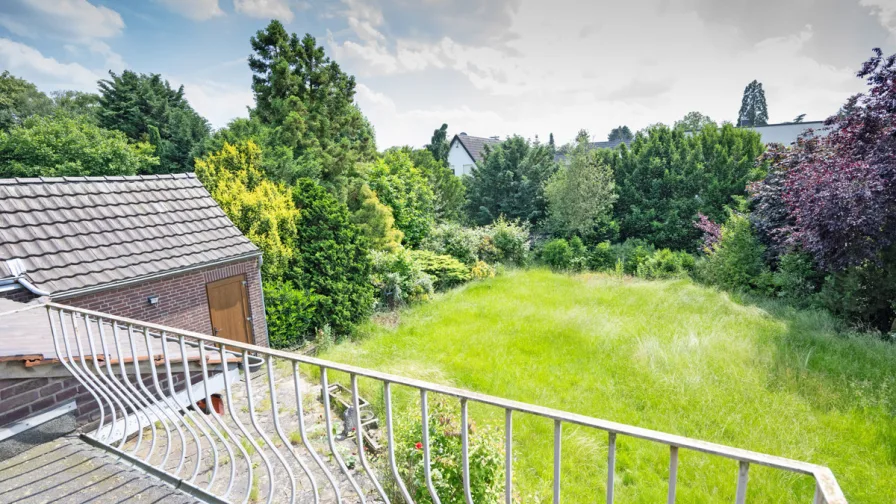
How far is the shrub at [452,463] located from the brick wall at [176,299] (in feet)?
15.6

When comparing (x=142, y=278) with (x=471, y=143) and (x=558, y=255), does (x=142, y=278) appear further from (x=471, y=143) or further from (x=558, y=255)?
(x=471, y=143)

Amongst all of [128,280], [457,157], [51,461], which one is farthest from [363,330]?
[457,157]

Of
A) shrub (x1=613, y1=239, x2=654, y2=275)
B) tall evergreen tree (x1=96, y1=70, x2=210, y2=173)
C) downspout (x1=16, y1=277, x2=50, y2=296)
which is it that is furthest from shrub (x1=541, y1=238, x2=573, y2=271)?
tall evergreen tree (x1=96, y1=70, x2=210, y2=173)

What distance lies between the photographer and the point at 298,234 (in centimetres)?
900

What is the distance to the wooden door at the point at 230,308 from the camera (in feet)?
22.7

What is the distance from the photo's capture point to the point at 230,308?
720 centimetres

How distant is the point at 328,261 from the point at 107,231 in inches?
155

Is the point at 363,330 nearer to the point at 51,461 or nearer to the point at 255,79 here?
the point at 51,461

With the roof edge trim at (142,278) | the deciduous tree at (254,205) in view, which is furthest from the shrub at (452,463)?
the deciduous tree at (254,205)

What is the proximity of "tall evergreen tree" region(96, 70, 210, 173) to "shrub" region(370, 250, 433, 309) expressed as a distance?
46.6 ft

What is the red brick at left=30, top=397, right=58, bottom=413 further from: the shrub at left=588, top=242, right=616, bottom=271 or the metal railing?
the shrub at left=588, top=242, right=616, bottom=271

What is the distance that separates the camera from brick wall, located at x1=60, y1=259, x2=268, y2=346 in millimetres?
5457

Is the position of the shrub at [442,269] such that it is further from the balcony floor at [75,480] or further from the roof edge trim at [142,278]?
the balcony floor at [75,480]

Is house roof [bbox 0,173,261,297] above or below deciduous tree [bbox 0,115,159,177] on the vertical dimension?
below
